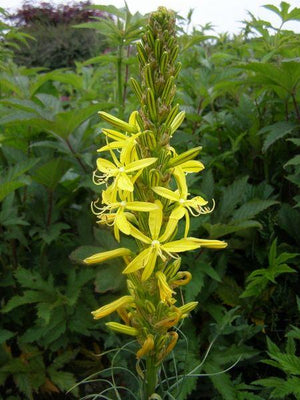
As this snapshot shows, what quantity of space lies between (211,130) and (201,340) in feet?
4.61

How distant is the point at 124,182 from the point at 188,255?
1100 millimetres

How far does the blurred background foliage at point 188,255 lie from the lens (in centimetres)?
193

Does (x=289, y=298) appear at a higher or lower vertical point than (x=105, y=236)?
lower

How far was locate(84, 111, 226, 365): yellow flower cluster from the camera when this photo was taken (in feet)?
3.61

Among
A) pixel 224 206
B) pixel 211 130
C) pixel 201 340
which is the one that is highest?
pixel 211 130

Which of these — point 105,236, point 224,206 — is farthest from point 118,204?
point 224,206

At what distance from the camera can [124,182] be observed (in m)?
1.08

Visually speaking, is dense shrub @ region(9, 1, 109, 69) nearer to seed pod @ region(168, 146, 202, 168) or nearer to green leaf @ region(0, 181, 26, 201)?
green leaf @ region(0, 181, 26, 201)

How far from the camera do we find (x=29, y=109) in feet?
6.77

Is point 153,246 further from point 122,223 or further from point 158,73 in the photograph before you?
point 158,73

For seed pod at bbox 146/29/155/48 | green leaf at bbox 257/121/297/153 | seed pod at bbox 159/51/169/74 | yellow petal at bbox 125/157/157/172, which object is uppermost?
seed pod at bbox 146/29/155/48

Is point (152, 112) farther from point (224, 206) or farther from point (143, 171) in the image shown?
point (224, 206)

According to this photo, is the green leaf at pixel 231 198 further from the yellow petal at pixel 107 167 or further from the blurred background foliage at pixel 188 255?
the yellow petal at pixel 107 167

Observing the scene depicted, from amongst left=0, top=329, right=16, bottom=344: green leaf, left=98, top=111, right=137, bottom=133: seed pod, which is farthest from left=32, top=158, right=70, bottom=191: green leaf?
left=98, top=111, right=137, bottom=133: seed pod
